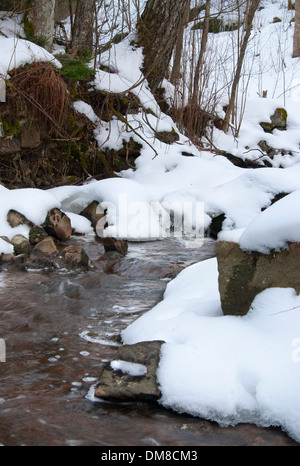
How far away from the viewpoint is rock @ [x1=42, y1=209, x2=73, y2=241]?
559 cm

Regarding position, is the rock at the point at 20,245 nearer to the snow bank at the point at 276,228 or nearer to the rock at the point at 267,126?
the snow bank at the point at 276,228

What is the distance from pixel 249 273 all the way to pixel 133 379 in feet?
2.95

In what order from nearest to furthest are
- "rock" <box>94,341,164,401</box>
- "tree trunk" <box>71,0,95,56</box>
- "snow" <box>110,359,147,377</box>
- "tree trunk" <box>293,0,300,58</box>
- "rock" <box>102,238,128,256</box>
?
"rock" <box>94,341,164,401</box>
"snow" <box>110,359,147,377</box>
"rock" <box>102,238,128,256</box>
"tree trunk" <box>71,0,95,56</box>
"tree trunk" <box>293,0,300,58</box>

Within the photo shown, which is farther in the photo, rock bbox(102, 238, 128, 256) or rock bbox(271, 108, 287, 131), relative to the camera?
rock bbox(271, 108, 287, 131)

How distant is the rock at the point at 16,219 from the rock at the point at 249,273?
3148mm

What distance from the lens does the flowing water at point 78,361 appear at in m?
2.04

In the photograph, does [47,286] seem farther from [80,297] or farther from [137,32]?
[137,32]

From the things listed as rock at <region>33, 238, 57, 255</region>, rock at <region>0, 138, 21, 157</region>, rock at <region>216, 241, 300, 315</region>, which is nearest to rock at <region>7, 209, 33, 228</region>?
rock at <region>33, 238, 57, 255</region>

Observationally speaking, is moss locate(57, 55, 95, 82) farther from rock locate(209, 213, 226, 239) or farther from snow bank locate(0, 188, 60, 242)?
rock locate(209, 213, 226, 239)

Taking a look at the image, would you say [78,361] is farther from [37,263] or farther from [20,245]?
[20,245]

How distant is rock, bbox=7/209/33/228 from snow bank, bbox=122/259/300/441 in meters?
2.86

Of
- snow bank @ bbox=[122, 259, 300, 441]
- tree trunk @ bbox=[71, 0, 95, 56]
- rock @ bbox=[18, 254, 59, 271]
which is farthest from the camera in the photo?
tree trunk @ bbox=[71, 0, 95, 56]

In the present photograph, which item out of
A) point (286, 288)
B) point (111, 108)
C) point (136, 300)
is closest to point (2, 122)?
point (111, 108)

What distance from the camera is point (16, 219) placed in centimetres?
540
